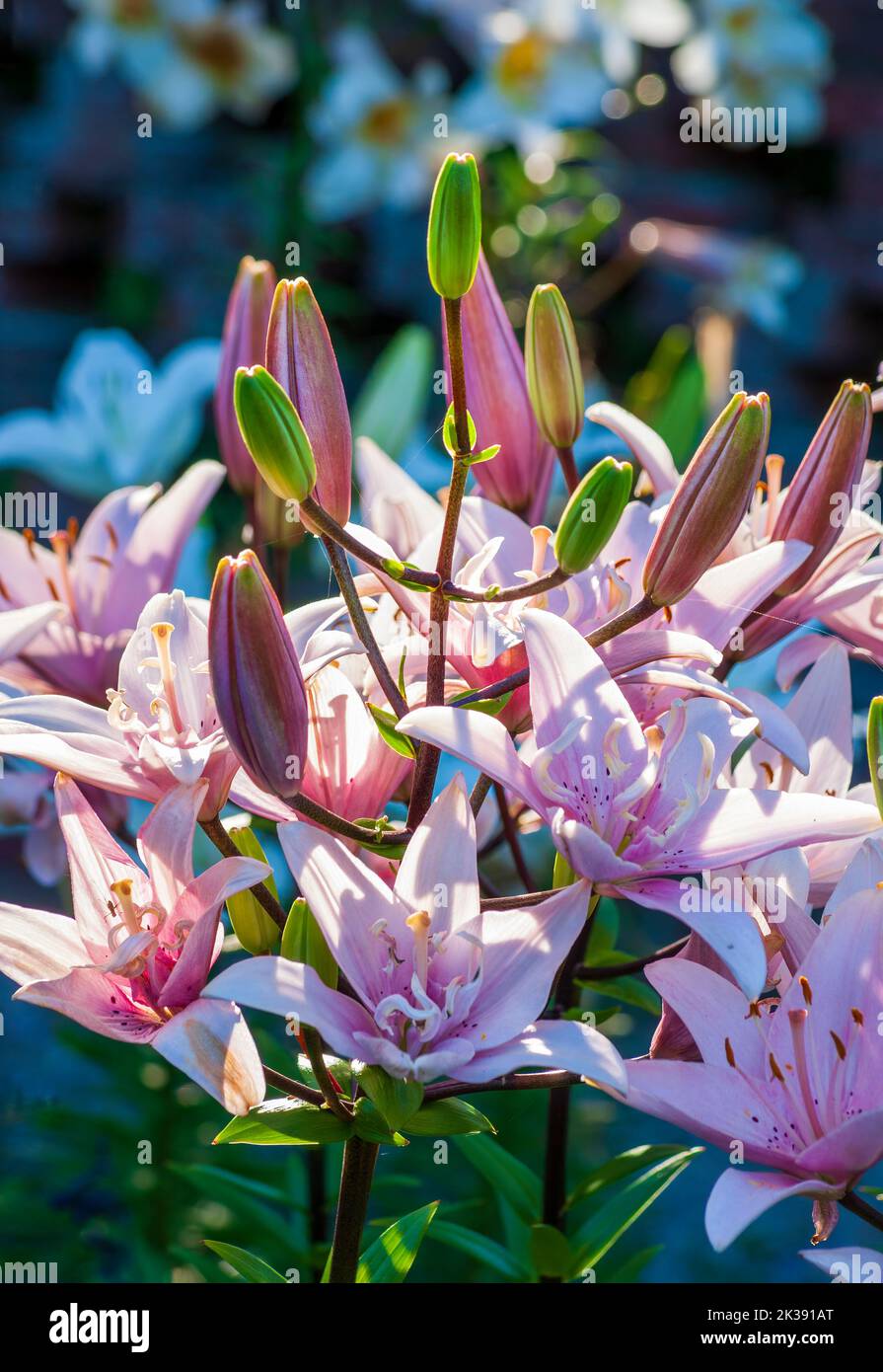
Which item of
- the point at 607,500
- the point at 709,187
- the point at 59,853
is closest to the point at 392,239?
the point at 709,187

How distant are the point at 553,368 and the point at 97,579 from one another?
0.20 meters

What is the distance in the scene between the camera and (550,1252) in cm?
49

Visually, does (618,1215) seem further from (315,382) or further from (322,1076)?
(315,382)

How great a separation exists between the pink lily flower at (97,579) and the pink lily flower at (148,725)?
78 mm

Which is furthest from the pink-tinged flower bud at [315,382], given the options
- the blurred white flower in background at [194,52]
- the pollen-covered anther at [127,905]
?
the blurred white flower in background at [194,52]

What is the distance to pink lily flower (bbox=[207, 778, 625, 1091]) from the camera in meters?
0.35

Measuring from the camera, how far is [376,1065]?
1.18 ft

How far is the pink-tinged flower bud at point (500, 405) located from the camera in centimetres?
48

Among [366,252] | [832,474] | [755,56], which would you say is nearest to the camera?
[832,474]

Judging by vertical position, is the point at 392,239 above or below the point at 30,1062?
above

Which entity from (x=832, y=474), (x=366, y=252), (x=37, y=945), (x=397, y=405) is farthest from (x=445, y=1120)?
(x=366, y=252)

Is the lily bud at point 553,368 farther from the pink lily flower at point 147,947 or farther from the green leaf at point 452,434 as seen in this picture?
the pink lily flower at point 147,947
